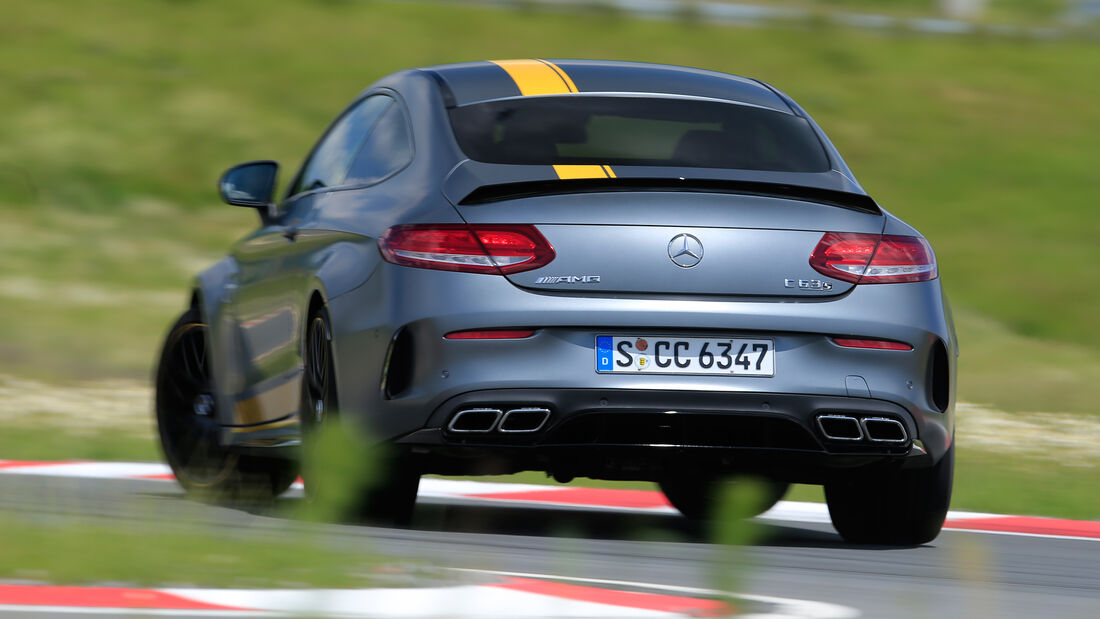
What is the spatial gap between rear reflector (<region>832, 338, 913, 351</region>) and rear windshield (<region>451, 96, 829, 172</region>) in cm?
76

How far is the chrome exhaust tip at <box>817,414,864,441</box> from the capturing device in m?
5.81

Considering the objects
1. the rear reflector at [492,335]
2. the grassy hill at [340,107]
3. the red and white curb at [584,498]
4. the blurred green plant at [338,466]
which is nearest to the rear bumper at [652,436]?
the rear reflector at [492,335]

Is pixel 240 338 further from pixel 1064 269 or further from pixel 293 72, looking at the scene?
pixel 293 72

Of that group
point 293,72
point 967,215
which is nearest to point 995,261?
point 967,215

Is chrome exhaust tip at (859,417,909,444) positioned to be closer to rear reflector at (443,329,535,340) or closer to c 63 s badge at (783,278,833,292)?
c 63 s badge at (783,278,833,292)

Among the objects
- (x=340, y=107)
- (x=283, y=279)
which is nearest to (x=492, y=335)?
(x=283, y=279)

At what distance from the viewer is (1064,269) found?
68.3 feet

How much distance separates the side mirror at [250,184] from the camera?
739 cm

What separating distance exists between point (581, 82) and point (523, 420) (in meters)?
1.48

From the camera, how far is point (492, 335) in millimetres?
5672

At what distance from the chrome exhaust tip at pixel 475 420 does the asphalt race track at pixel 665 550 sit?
37cm

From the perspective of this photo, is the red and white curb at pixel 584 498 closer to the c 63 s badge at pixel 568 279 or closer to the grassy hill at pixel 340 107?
the c 63 s badge at pixel 568 279

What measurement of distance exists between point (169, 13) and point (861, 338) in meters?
25.4

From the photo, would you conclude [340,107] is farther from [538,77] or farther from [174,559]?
[174,559]
